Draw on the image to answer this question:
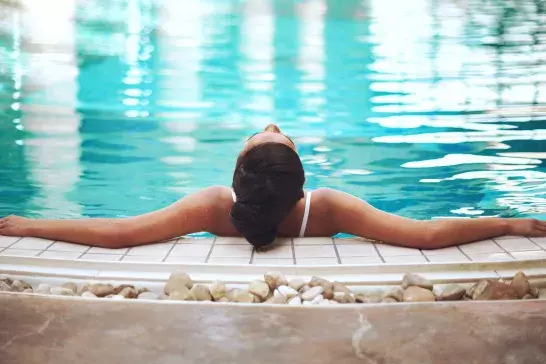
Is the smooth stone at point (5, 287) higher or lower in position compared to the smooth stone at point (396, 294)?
lower

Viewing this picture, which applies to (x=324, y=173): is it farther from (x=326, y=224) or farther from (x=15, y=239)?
(x=15, y=239)

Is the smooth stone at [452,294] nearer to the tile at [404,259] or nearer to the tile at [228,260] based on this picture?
the tile at [404,259]

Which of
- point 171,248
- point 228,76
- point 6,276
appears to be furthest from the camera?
point 228,76

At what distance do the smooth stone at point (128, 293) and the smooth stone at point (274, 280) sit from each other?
1.57 ft

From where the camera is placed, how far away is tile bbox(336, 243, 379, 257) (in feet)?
8.02

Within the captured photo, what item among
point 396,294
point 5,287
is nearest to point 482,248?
point 396,294

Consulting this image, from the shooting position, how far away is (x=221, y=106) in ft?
17.7

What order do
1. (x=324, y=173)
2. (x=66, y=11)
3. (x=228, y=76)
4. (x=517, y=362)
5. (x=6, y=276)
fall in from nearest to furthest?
(x=517, y=362), (x=6, y=276), (x=324, y=173), (x=66, y=11), (x=228, y=76)

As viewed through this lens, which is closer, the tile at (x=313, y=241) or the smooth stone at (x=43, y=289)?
the smooth stone at (x=43, y=289)

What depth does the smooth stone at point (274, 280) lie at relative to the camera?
2.19m

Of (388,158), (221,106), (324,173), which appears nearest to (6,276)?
(324,173)

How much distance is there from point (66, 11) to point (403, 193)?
12.0ft

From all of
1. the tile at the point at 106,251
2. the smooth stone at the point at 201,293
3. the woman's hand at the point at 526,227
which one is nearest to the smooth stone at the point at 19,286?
the tile at the point at 106,251

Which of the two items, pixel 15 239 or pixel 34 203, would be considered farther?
pixel 34 203
